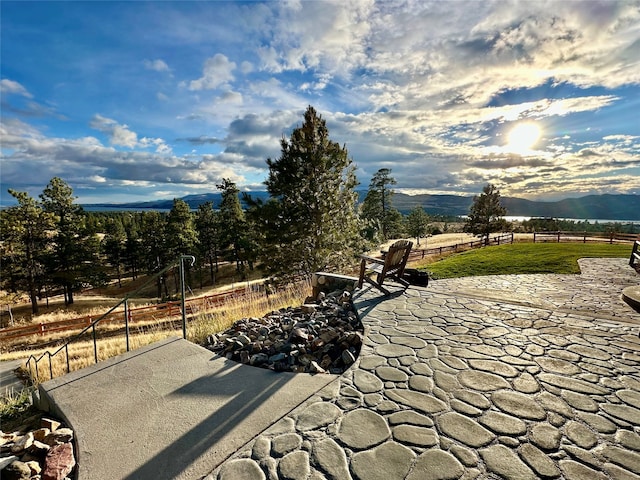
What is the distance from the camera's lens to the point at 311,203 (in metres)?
12.4

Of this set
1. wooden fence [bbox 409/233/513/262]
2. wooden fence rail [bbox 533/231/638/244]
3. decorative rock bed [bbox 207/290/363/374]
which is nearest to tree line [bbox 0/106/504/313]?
wooden fence [bbox 409/233/513/262]

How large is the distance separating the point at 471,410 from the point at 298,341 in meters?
2.18

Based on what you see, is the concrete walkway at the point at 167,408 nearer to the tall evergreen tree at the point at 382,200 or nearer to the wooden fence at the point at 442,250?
the wooden fence at the point at 442,250

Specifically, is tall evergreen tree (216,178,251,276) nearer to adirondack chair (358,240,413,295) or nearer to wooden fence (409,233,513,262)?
wooden fence (409,233,513,262)

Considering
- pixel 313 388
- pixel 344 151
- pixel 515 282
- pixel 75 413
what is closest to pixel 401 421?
pixel 313 388

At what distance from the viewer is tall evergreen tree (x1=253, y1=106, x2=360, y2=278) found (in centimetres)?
1245

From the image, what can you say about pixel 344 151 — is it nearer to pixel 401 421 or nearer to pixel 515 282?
pixel 515 282

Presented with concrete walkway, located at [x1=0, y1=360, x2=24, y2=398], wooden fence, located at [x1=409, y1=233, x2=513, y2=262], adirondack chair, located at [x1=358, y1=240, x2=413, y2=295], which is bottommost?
concrete walkway, located at [x1=0, y1=360, x2=24, y2=398]

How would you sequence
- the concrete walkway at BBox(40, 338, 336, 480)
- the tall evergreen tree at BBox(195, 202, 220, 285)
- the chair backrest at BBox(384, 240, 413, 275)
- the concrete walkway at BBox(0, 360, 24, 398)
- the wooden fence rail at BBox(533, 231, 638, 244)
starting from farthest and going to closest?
the tall evergreen tree at BBox(195, 202, 220, 285) < the wooden fence rail at BBox(533, 231, 638, 244) < the concrete walkway at BBox(0, 360, 24, 398) < the chair backrest at BBox(384, 240, 413, 275) < the concrete walkway at BBox(40, 338, 336, 480)

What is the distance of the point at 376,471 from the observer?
1969 millimetres

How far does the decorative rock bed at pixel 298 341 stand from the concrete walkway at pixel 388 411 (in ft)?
0.90

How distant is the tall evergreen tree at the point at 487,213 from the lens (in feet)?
96.3

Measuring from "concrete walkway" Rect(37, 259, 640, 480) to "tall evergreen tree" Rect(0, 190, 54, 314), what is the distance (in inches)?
1014

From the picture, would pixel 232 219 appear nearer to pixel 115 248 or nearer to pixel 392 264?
pixel 115 248
